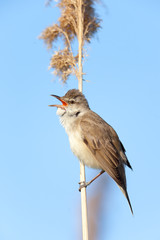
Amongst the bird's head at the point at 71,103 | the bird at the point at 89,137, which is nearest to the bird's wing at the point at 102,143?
the bird at the point at 89,137

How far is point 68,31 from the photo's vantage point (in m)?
4.22

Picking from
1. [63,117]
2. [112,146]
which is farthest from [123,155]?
[63,117]

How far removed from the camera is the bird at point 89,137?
4090 millimetres

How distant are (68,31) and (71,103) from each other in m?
1.01

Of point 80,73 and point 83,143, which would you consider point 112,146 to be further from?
point 80,73

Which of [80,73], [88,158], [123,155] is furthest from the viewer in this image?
[123,155]

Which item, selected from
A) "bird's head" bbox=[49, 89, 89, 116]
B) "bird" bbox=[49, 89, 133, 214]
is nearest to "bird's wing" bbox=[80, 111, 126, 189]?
"bird" bbox=[49, 89, 133, 214]

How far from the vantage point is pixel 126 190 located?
380 cm

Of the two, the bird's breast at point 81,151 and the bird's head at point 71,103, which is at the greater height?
the bird's head at point 71,103

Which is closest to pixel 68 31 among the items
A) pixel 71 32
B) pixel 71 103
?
pixel 71 32

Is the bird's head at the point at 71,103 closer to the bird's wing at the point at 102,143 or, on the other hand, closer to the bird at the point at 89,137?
the bird at the point at 89,137

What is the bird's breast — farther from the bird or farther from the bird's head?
the bird's head

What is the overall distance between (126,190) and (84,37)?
6.69ft

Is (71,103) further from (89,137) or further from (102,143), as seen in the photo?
(102,143)
